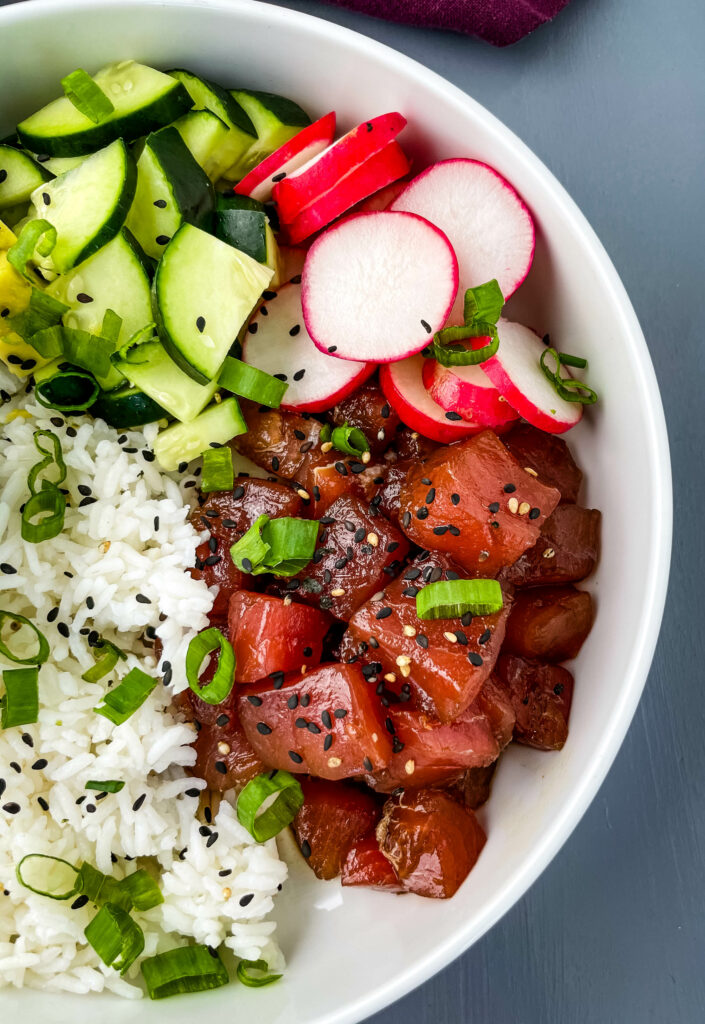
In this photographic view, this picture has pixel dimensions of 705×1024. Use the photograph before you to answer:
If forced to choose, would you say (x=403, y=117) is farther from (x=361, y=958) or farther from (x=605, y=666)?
(x=361, y=958)

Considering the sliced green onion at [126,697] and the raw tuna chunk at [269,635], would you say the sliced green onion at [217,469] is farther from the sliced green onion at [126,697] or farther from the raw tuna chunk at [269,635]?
the sliced green onion at [126,697]

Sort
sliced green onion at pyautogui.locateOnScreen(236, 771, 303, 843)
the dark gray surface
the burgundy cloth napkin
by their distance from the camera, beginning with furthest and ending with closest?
1. the burgundy cloth napkin
2. the dark gray surface
3. sliced green onion at pyautogui.locateOnScreen(236, 771, 303, 843)

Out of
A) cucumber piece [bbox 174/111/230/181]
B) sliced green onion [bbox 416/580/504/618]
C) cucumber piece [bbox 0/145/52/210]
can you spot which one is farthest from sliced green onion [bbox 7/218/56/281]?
sliced green onion [bbox 416/580/504/618]

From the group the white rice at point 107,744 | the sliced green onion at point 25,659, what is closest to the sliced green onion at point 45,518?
the white rice at point 107,744

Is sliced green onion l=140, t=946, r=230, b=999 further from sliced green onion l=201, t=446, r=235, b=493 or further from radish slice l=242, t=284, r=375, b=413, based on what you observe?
radish slice l=242, t=284, r=375, b=413

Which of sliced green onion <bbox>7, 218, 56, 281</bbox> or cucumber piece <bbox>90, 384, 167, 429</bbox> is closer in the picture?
sliced green onion <bbox>7, 218, 56, 281</bbox>

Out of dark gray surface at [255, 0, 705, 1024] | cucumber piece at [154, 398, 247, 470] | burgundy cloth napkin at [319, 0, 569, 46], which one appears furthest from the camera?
burgundy cloth napkin at [319, 0, 569, 46]
